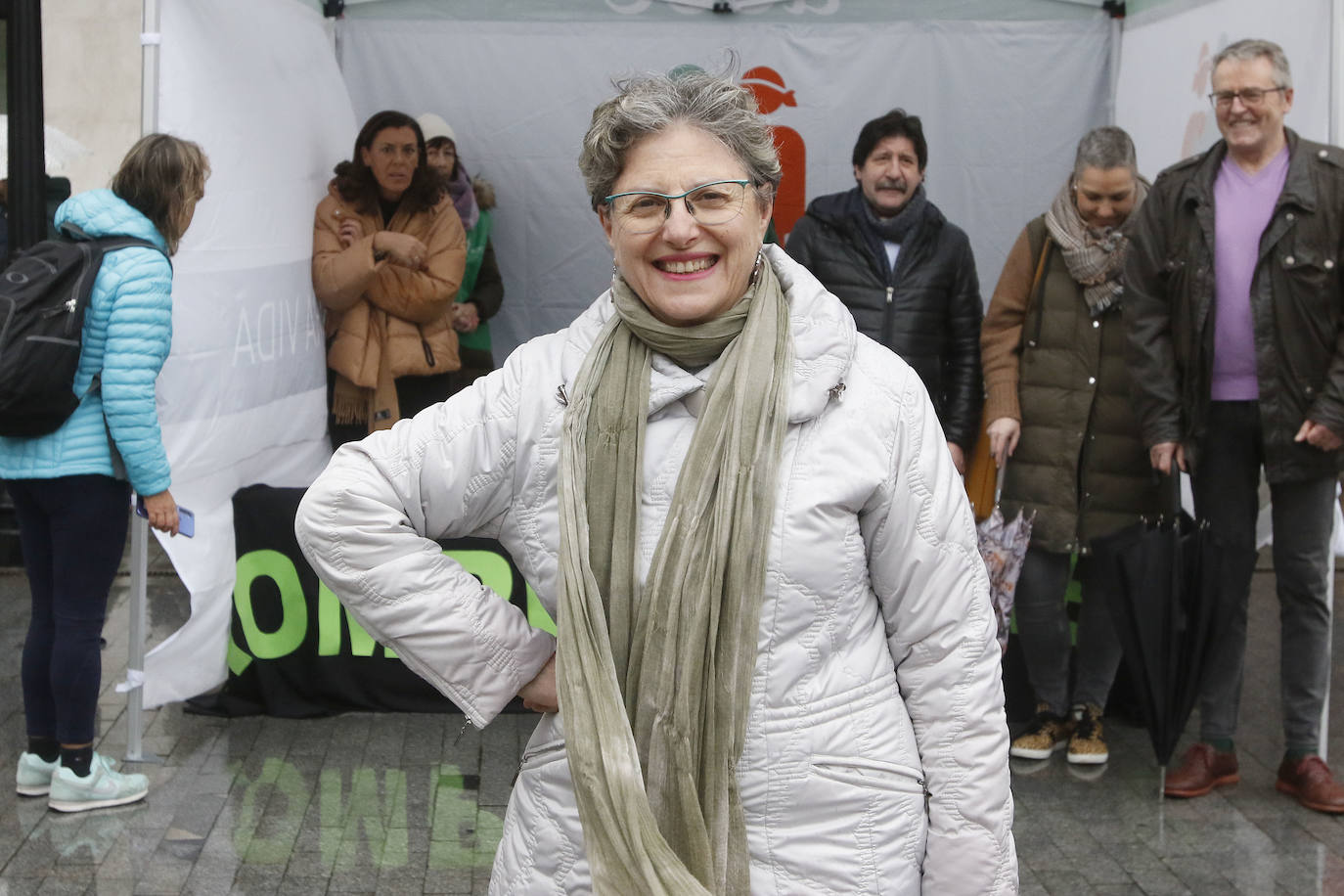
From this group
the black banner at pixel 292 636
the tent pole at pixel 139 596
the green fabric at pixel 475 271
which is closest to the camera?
the tent pole at pixel 139 596

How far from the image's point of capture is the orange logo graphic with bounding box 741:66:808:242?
7098 millimetres

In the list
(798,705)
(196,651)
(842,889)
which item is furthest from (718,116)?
(196,651)

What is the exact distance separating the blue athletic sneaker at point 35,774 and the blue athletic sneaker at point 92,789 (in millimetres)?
68

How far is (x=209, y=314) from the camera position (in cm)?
532

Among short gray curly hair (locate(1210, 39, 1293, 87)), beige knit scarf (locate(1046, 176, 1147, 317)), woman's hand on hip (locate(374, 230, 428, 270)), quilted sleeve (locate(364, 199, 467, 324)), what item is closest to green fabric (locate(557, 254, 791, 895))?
short gray curly hair (locate(1210, 39, 1293, 87))

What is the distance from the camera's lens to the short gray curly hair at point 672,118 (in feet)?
7.11

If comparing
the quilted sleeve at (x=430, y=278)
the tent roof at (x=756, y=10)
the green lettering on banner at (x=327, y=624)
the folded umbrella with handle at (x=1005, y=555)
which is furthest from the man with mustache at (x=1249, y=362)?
the green lettering on banner at (x=327, y=624)

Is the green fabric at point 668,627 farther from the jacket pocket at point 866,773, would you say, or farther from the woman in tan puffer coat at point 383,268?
the woman in tan puffer coat at point 383,268

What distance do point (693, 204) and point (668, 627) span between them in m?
0.57

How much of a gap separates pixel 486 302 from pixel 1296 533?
354 centimetres

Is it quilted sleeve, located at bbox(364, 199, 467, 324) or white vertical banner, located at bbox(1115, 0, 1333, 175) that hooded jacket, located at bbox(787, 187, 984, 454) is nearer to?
white vertical banner, located at bbox(1115, 0, 1333, 175)

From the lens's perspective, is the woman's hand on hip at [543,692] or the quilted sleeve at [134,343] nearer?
the woman's hand on hip at [543,692]

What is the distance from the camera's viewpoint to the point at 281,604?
5645mm

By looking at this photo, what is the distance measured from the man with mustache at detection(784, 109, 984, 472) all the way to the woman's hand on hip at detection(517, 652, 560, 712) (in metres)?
3.32
